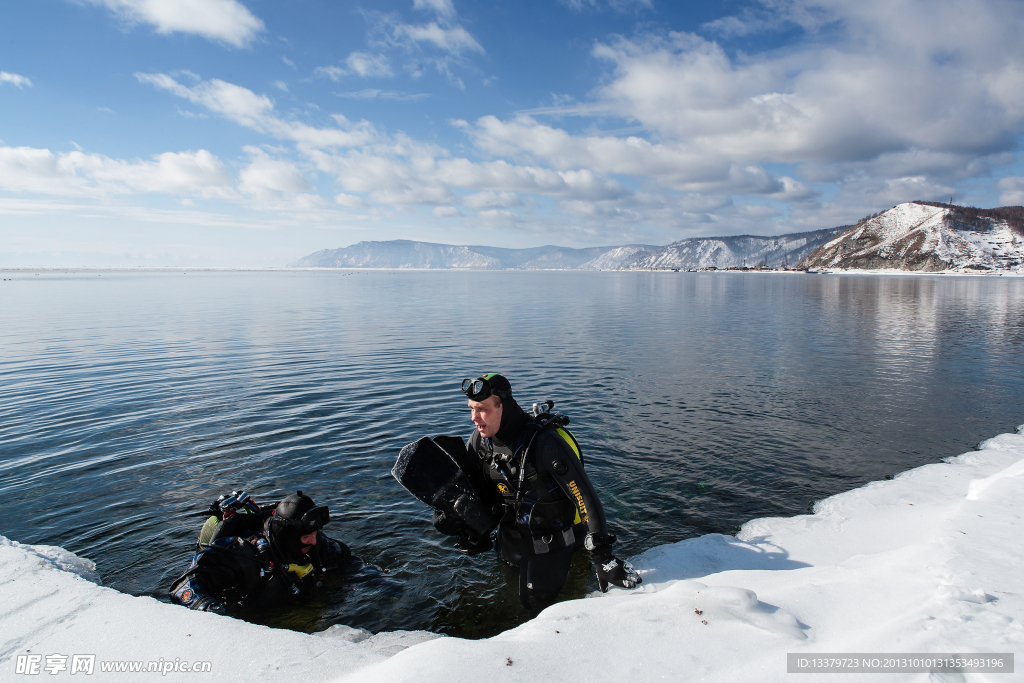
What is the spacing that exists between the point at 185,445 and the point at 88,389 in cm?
687

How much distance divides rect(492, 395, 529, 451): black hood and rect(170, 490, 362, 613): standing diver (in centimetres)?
184

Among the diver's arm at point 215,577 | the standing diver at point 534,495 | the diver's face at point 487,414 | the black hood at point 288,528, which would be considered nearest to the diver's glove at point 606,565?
the standing diver at point 534,495

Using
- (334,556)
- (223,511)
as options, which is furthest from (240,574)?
(334,556)

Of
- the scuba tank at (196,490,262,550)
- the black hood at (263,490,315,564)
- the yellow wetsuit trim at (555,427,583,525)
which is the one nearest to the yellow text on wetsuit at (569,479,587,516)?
the yellow wetsuit trim at (555,427,583,525)

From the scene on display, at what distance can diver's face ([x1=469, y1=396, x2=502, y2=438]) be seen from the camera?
193 inches

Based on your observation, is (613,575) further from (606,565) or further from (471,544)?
(471,544)

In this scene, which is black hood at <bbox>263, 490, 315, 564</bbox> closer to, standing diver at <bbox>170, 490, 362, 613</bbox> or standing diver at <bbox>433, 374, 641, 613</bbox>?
standing diver at <bbox>170, 490, 362, 613</bbox>

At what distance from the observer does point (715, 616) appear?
4188 mm

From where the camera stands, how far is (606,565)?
501 centimetres

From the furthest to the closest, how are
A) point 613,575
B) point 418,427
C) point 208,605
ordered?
1. point 418,427
2. point 613,575
3. point 208,605

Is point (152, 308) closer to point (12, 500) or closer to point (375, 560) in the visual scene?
point (12, 500)

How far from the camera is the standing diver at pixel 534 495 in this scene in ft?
15.9

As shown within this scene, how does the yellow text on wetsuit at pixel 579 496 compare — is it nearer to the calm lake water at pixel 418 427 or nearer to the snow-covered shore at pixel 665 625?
the snow-covered shore at pixel 665 625

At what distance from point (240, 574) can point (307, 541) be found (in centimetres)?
64
